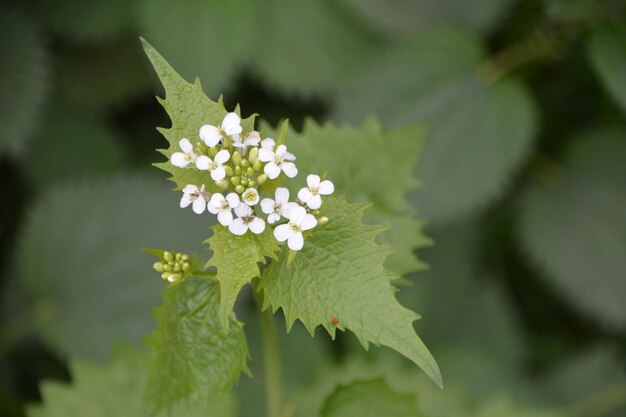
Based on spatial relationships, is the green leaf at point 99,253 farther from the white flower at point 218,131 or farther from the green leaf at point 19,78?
the white flower at point 218,131

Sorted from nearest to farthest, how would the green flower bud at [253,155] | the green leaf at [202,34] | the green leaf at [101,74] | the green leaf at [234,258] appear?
the green leaf at [234,258], the green flower bud at [253,155], the green leaf at [202,34], the green leaf at [101,74]

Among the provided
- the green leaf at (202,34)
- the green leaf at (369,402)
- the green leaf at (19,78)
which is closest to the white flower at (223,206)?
the green leaf at (369,402)

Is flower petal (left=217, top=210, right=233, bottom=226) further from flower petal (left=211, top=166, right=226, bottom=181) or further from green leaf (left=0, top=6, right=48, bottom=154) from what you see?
green leaf (left=0, top=6, right=48, bottom=154)

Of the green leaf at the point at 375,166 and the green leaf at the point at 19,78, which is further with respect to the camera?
the green leaf at the point at 19,78

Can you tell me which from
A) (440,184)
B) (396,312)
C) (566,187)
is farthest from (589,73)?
(396,312)

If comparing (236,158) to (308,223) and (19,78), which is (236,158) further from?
(19,78)

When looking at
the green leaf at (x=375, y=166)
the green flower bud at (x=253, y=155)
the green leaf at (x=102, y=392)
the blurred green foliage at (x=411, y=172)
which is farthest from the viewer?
the blurred green foliage at (x=411, y=172)

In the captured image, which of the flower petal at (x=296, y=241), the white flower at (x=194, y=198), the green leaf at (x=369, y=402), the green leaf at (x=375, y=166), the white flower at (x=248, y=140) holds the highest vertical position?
the green leaf at (x=375, y=166)

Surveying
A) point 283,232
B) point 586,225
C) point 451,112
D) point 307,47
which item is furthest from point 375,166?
point 586,225
